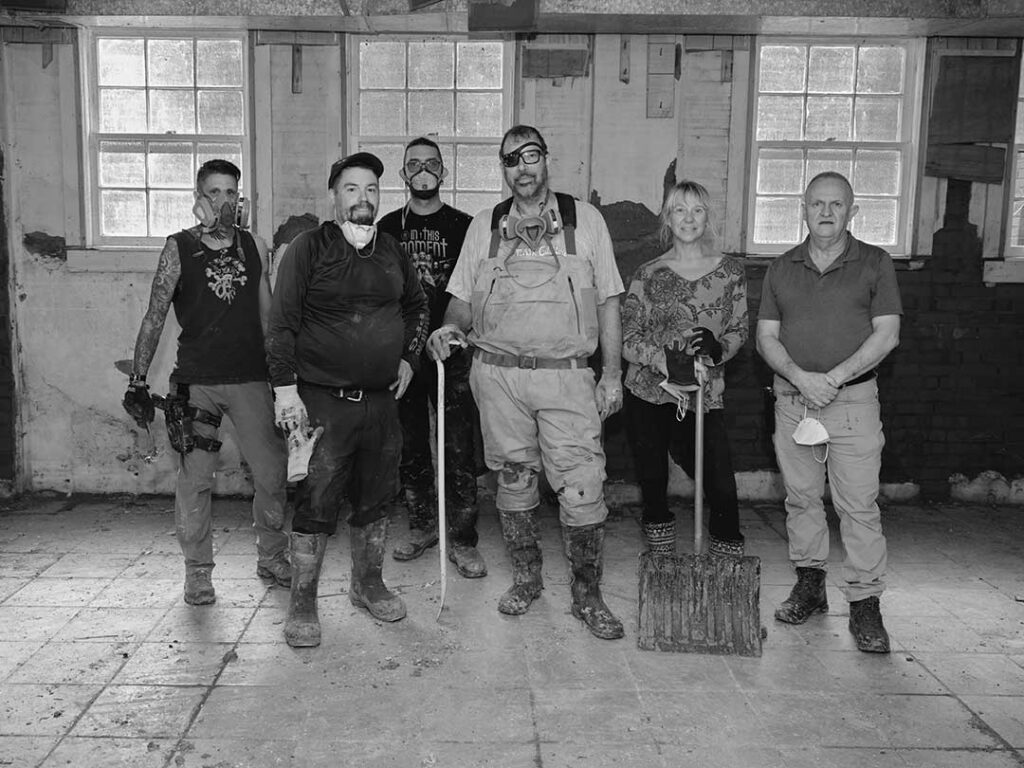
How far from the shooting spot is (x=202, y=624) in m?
4.68

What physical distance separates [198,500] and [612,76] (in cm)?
400

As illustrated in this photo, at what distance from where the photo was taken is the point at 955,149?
686 cm

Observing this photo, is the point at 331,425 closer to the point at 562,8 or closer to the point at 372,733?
the point at 372,733

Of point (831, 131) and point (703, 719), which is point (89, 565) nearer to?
point (703, 719)

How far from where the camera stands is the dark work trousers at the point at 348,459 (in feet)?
14.5

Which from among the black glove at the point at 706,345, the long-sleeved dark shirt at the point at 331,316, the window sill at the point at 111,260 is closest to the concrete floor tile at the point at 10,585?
the long-sleeved dark shirt at the point at 331,316

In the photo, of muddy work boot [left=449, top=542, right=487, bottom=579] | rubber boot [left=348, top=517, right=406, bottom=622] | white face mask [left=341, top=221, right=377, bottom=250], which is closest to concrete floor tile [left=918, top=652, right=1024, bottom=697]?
muddy work boot [left=449, top=542, right=487, bottom=579]

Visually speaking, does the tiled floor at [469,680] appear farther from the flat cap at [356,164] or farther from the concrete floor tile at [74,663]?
the flat cap at [356,164]

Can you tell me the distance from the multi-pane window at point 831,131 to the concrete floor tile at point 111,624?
15.3ft

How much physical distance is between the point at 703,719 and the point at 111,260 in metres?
5.21

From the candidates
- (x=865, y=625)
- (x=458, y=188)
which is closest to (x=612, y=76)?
(x=458, y=188)

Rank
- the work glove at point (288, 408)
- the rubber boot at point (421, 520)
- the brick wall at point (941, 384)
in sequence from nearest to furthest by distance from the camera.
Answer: the work glove at point (288, 408) < the rubber boot at point (421, 520) < the brick wall at point (941, 384)

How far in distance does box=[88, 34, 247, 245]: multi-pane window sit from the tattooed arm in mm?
2326

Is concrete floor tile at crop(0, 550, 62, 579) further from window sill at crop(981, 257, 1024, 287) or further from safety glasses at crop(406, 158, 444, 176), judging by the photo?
window sill at crop(981, 257, 1024, 287)
